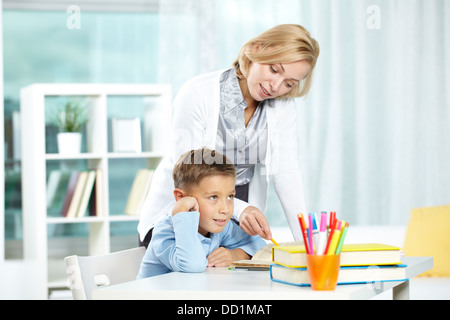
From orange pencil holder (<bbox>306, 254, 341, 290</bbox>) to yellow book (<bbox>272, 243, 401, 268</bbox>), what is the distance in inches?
1.7

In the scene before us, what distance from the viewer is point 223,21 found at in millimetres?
3080

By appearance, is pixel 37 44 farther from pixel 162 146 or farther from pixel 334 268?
pixel 334 268

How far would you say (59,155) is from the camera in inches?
109

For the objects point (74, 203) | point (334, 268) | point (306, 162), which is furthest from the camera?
point (306, 162)

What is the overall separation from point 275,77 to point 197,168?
0.97ft

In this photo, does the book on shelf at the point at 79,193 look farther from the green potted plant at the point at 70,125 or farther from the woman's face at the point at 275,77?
the woman's face at the point at 275,77

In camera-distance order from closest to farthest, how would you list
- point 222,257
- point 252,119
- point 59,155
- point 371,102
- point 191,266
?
point 191,266
point 222,257
point 252,119
point 59,155
point 371,102

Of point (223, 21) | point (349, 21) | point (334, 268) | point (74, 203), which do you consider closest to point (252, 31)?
point (223, 21)

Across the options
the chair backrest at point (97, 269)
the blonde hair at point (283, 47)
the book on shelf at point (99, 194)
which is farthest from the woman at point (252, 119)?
the book on shelf at point (99, 194)

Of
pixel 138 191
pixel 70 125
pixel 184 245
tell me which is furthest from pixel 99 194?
pixel 184 245

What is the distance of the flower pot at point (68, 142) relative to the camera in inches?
110

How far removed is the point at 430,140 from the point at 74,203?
181cm

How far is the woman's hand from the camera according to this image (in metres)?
1.27

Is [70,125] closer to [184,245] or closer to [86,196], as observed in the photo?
[86,196]
